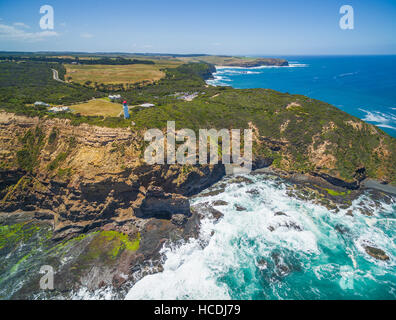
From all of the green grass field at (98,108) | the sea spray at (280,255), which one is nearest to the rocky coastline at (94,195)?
the sea spray at (280,255)

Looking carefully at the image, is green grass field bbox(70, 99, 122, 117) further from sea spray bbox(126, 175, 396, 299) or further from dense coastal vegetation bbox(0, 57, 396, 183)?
sea spray bbox(126, 175, 396, 299)

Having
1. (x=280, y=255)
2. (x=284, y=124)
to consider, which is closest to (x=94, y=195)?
(x=280, y=255)

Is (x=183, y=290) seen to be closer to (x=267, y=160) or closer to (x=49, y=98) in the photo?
(x=267, y=160)

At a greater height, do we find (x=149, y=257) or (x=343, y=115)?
Answer: (x=343, y=115)

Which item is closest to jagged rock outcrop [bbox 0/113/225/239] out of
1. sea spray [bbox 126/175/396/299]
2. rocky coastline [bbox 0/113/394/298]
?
rocky coastline [bbox 0/113/394/298]

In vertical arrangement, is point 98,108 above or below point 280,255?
above

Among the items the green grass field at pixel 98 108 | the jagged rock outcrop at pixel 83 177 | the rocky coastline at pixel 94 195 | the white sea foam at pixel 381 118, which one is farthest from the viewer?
the white sea foam at pixel 381 118

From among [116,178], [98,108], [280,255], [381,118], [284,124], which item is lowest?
[280,255]

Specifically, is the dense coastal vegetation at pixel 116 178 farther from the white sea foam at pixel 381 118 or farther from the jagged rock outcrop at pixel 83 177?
the white sea foam at pixel 381 118

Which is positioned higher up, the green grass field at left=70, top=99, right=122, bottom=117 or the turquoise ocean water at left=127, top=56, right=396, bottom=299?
the green grass field at left=70, top=99, right=122, bottom=117

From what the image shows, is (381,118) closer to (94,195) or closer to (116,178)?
(116,178)
